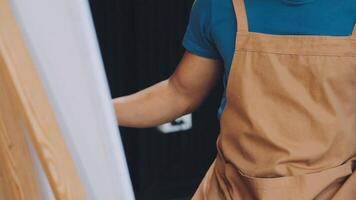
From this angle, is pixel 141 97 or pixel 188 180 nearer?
pixel 141 97

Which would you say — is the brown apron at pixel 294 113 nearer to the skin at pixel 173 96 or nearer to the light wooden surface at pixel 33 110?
the skin at pixel 173 96

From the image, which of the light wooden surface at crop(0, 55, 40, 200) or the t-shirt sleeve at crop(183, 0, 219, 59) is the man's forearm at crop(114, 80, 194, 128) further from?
the light wooden surface at crop(0, 55, 40, 200)

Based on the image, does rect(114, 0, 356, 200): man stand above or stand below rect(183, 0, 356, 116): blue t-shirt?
below

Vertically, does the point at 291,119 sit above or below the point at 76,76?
below

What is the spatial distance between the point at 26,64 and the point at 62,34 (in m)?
0.05

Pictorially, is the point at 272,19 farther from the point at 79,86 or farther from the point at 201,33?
the point at 79,86

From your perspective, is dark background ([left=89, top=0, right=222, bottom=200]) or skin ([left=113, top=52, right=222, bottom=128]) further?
dark background ([left=89, top=0, right=222, bottom=200])

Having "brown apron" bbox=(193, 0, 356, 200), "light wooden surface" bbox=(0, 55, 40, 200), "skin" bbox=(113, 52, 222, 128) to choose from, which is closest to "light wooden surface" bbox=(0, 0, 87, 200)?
"light wooden surface" bbox=(0, 55, 40, 200)

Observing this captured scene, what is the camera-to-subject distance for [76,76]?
528mm

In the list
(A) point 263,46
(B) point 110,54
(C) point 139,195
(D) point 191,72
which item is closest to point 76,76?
(A) point 263,46

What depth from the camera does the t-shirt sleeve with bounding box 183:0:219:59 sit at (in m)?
0.99

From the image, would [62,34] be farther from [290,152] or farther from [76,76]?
[290,152]

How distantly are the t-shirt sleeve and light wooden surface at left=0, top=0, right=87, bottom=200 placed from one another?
0.51 m

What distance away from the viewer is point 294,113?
0.90 m
